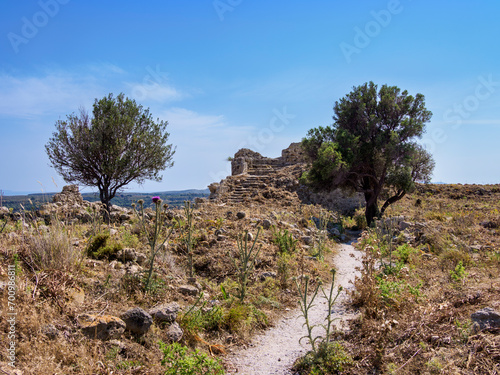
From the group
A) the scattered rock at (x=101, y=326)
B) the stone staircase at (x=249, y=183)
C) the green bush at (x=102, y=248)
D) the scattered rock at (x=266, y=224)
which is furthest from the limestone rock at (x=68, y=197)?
the scattered rock at (x=101, y=326)

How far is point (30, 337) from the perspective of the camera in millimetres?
3082

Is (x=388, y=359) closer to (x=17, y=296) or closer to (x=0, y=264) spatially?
(x=17, y=296)

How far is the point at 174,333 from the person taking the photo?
3.86 m

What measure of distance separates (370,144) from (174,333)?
14.1 m

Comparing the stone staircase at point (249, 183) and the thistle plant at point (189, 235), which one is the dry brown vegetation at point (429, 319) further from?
the stone staircase at point (249, 183)

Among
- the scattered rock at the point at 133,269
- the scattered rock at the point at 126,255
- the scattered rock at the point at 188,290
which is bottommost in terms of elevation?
the scattered rock at the point at 188,290

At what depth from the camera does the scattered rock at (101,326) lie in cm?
337

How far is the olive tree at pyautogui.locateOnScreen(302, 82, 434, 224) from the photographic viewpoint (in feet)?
48.6

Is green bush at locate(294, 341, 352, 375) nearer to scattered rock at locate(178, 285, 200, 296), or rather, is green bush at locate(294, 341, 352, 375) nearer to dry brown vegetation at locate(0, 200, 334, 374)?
dry brown vegetation at locate(0, 200, 334, 374)

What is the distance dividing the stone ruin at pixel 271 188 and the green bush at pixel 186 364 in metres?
13.0

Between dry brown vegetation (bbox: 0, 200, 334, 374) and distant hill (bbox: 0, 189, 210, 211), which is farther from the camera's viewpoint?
distant hill (bbox: 0, 189, 210, 211)

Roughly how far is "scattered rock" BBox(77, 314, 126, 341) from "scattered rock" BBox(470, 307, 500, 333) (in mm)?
3883

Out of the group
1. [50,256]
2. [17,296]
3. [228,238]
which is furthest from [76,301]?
[228,238]

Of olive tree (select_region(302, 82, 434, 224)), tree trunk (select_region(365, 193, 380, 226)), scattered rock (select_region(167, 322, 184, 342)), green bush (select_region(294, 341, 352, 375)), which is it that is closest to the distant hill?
scattered rock (select_region(167, 322, 184, 342))
